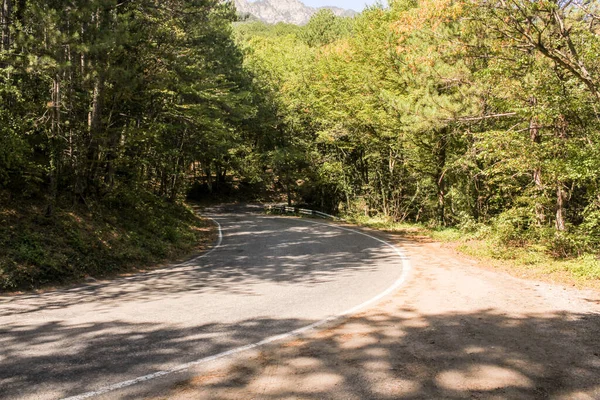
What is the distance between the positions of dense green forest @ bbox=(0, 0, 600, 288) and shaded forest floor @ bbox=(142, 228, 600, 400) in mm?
5417

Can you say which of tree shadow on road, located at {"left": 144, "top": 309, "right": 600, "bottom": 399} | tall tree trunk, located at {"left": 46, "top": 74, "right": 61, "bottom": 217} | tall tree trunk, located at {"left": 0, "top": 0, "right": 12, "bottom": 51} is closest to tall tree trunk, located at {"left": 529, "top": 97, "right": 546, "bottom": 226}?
tree shadow on road, located at {"left": 144, "top": 309, "right": 600, "bottom": 399}

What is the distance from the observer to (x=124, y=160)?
13.9 meters

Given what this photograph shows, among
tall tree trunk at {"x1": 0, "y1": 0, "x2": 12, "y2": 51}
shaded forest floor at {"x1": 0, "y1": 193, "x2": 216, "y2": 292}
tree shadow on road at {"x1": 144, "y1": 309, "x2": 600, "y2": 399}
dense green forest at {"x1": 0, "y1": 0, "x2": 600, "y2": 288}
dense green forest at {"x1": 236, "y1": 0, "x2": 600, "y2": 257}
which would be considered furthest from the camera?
tall tree trunk at {"x1": 0, "y1": 0, "x2": 12, "y2": 51}

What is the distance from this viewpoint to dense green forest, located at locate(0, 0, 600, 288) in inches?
373

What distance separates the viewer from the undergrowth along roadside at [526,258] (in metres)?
9.28

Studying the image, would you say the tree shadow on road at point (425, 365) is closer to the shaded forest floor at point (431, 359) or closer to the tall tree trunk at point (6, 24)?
the shaded forest floor at point (431, 359)

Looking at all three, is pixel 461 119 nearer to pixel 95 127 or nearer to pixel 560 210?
pixel 560 210

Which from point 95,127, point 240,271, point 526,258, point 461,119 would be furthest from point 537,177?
point 95,127

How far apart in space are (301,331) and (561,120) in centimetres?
A: 1011

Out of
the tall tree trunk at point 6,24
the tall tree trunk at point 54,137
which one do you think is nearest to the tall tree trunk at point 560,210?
the tall tree trunk at point 54,137

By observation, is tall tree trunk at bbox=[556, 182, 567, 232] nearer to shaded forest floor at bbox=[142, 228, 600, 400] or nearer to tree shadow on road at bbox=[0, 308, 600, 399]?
shaded forest floor at bbox=[142, 228, 600, 400]

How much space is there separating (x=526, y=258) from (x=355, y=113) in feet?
48.2

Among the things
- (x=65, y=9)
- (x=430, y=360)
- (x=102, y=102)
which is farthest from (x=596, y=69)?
(x=102, y=102)

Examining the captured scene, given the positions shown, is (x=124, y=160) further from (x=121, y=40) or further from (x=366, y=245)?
(x=366, y=245)
